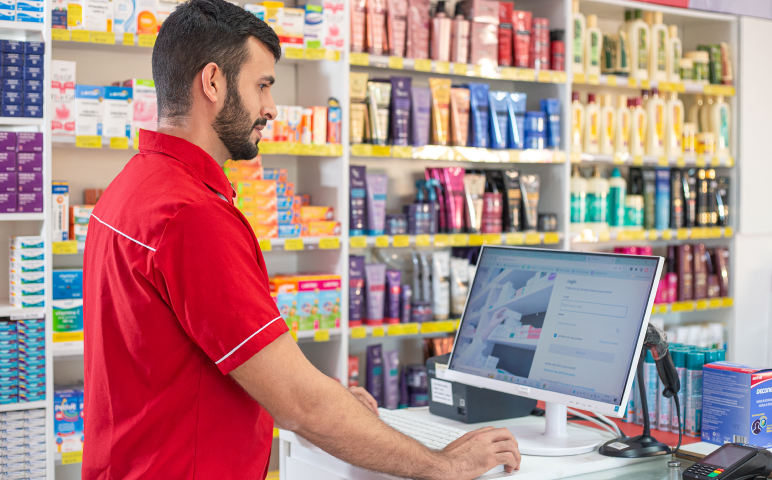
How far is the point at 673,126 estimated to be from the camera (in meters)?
4.61

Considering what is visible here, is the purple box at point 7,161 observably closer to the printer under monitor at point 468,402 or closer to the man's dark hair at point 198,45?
the man's dark hair at point 198,45

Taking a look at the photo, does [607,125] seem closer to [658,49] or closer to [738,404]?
[658,49]

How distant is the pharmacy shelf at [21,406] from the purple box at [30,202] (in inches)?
30.2

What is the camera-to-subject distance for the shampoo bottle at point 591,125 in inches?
172

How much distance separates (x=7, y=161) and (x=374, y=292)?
5.75 ft

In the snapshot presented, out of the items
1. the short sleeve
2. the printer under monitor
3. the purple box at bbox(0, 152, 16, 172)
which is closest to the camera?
the short sleeve

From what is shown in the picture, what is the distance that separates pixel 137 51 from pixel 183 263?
8.56 ft

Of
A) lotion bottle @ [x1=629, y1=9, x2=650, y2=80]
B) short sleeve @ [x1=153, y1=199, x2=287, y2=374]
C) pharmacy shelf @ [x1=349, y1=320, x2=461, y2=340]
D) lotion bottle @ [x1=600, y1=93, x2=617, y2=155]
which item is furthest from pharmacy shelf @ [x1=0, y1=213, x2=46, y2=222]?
lotion bottle @ [x1=629, y1=9, x2=650, y2=80]

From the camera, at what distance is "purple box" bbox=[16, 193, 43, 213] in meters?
2.97

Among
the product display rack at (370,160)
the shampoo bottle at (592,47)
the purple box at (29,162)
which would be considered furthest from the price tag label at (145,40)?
the shampoo bottle at (592,47)

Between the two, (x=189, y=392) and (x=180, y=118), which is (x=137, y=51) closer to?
(x=180, y=118)

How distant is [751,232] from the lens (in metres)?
4.82

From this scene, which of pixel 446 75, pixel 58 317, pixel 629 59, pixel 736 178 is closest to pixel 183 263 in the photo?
pixel 58 317

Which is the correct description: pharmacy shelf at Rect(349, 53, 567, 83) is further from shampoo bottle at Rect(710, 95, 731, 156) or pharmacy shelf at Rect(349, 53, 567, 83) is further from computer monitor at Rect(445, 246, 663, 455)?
computer monitor at Rect(445, 246, 663, 455)
